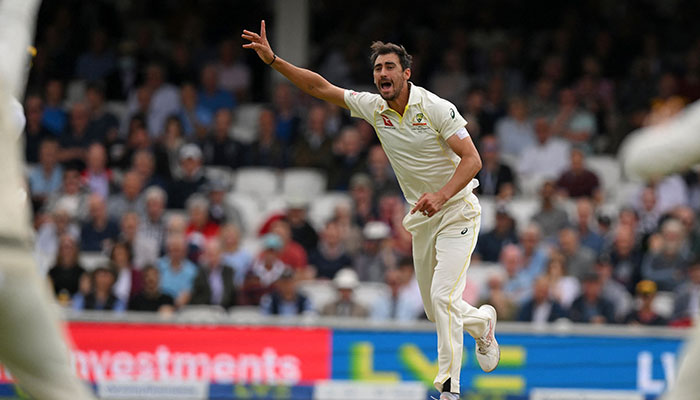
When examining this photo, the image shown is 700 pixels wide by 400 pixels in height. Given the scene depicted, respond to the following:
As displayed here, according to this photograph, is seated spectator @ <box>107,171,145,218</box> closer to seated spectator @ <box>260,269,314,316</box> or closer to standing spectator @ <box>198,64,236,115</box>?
standing spectator @ <box>198,64,236,115</box>

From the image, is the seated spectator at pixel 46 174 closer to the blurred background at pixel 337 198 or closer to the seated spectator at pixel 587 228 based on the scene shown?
the blurred background at pixel 337 198

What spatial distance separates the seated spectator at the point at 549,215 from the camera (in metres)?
15.7

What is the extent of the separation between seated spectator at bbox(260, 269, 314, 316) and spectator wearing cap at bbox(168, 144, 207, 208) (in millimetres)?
2643

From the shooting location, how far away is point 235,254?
1508 cm

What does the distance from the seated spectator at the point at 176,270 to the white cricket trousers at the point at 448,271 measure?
611cm

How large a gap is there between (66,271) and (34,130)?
3.64 metres

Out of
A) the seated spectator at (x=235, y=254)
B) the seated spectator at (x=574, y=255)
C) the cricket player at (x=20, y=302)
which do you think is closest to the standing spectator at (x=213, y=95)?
the seated spectator at (x=235, y=254)

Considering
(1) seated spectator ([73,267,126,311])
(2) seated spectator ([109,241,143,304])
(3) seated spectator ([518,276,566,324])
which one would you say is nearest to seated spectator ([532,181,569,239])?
(3) seated spectator ([518,276,566,324])

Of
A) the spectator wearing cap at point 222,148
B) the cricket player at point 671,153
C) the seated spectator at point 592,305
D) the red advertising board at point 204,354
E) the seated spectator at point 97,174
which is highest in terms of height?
the spectator wearing cap at point 222,148

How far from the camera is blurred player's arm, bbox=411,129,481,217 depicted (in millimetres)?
8298

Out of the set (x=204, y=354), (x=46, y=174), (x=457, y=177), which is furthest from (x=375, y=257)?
(x=457, y=177)

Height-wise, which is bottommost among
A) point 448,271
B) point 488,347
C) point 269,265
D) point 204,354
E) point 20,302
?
point 204,354

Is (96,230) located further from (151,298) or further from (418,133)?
(418,133)

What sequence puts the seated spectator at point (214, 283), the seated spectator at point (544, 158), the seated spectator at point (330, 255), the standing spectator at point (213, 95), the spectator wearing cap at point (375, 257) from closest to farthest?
1. the seated spectator at point (214, 283)
2. the spectator wearing cap at point (375, 257)
3. the seated spectator at point (330, 255)
4. the seated spectator at point (544, 158)
5. the standing spectator at point (213, 95)
